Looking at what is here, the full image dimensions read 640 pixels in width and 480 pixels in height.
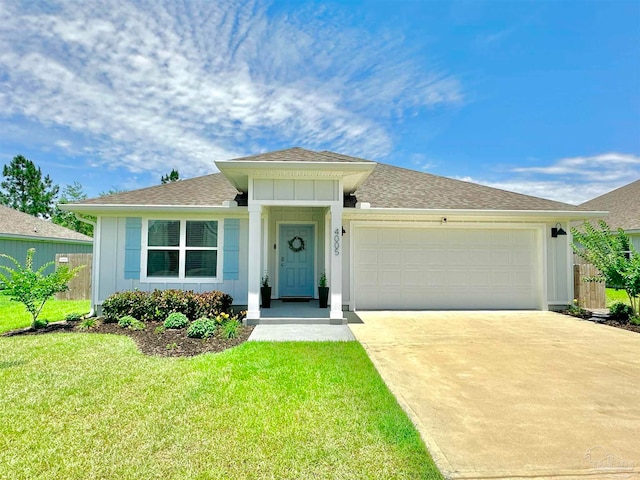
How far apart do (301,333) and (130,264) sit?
5109 millimetres

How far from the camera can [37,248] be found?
18.0m

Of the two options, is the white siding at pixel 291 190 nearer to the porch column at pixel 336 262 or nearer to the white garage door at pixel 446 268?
the porch column at pixel 336 262

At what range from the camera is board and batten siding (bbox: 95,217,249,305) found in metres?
8.88

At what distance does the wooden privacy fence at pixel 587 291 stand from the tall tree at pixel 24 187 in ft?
136

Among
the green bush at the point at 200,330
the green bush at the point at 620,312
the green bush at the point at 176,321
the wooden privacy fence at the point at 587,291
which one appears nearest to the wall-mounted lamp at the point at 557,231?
the wooden privacy fence at the point at 587,291

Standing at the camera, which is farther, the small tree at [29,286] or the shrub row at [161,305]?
the shrub row at [161,305]

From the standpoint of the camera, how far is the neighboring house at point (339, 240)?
7.63 meters

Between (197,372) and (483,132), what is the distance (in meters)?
17.2

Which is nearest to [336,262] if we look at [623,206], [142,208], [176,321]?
[176,321]

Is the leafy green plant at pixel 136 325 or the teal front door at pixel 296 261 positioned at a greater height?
the teal front door at pixel 296 261

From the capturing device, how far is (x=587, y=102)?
44.2 ft

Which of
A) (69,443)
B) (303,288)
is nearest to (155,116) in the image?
(303,288)

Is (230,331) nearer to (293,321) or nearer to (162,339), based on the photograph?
(162,339)

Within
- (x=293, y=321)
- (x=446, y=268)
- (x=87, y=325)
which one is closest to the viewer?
(x=87, y=325)
